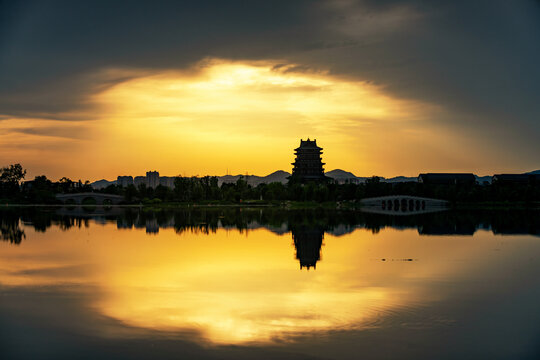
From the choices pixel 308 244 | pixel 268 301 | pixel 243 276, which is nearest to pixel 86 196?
pixel 308 244

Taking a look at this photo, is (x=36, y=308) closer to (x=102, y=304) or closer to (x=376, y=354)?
(x=102, y=304)

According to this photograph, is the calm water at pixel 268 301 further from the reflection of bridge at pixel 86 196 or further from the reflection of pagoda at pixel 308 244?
the reflection of bridge at pixel 86 196

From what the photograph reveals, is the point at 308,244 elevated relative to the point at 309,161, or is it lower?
lower

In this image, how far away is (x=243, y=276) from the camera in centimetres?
2123

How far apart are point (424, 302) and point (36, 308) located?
12164 millimetres

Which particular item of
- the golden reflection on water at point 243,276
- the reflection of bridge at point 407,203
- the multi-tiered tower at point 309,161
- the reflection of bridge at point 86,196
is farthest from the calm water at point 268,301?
the multi-tiered tower at point 309,161

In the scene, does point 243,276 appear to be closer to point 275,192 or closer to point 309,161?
point 275,192

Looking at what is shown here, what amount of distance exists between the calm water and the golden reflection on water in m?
0.07

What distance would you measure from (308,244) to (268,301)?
54.9 feet

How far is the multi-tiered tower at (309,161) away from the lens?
124 metres

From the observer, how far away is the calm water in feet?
39.2

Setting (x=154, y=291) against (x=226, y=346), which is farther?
(x=154, y=291)

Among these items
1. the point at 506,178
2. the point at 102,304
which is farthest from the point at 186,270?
the point at 506,178

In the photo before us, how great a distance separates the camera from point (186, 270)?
74.4ft
